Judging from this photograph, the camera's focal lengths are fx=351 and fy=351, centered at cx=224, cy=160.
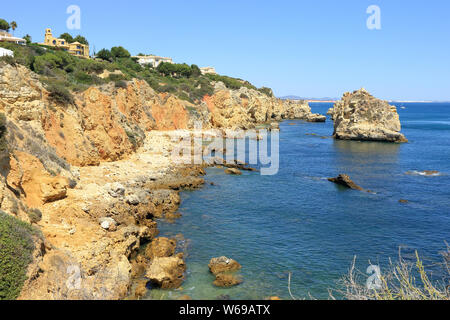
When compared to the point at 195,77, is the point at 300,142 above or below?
below

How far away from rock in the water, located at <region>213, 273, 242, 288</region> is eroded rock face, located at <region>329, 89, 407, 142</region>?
192 ft

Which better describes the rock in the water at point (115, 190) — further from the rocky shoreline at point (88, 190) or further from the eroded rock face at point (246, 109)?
the eroded rock face at point (246, 109)

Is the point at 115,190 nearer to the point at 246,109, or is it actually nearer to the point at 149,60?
the point at 246,109

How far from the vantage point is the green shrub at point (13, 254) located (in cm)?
1080

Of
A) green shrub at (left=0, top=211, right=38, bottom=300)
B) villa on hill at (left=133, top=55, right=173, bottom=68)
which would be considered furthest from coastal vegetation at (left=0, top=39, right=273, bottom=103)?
green shrub at (left=0, top=211, right=38, bottom=300)

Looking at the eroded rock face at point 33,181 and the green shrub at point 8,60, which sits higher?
the green shrub at point 8,60

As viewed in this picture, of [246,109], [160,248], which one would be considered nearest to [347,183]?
[160,248]

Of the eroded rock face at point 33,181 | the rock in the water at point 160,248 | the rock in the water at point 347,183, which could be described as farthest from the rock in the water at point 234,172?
the eroded rock face at point 33,181

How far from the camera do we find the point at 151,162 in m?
36.5

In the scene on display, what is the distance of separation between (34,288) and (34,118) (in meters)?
16.4

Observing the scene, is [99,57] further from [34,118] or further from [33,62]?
[34,118]

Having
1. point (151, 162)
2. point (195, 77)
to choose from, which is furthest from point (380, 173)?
point (195, 77)

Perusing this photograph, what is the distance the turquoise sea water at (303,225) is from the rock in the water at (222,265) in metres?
0.37

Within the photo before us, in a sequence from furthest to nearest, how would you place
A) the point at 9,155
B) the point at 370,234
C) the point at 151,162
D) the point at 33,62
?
the point at 33,62 → the point at 151,162 → the point at 370,234 → the point at 9,155
